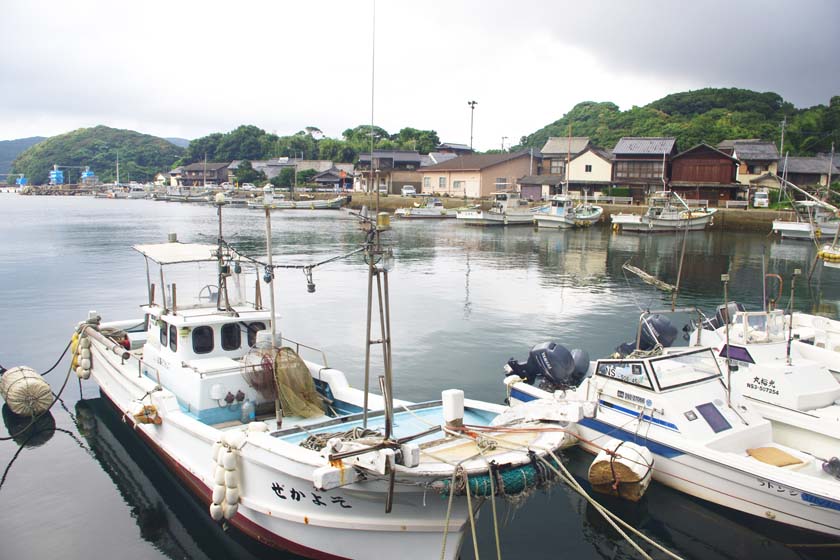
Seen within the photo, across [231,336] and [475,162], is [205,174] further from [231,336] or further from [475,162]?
[231,336]

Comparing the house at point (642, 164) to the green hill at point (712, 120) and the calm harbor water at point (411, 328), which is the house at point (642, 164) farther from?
the calm harbor water at point (411, 328)

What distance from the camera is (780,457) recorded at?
10414mm

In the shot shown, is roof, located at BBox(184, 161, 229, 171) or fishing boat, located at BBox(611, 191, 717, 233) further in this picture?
roof, located at BBox(184, 161, 229, 171)

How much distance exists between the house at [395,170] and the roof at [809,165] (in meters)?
44.7

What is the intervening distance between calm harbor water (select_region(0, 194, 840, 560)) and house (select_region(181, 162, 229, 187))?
77.9 meters

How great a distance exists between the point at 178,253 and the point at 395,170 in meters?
78.9

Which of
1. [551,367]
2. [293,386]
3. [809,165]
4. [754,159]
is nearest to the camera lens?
[293,386]

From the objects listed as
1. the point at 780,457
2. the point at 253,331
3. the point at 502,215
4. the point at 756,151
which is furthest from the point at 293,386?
the point at 756,151

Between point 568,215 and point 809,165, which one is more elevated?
point 809,165

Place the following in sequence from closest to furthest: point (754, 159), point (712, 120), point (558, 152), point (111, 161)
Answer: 1. point (754, 159)
2. point (558, 152)
3. point (712, 120)
4. point (111, 161)

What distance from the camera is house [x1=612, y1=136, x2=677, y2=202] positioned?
64812mm

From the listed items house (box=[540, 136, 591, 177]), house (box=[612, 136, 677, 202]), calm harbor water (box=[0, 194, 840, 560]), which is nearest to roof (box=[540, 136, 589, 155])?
house (box=[540, 136, 591, 177])

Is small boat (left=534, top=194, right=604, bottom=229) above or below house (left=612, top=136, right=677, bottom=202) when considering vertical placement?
below

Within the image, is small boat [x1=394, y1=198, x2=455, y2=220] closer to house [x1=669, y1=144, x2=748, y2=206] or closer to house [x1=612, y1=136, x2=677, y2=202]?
house [x1=612, y1=136, x2=677, y2=202]
